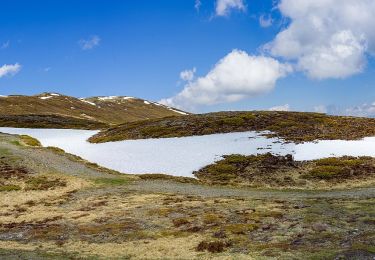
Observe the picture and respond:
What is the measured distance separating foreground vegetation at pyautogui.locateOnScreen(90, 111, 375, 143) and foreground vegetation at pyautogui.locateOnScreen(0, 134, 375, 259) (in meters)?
21.0

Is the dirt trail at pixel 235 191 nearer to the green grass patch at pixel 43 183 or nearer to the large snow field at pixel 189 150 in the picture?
the large snow field at pixel 189 150

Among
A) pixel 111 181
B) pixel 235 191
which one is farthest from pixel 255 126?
pixel 111 181

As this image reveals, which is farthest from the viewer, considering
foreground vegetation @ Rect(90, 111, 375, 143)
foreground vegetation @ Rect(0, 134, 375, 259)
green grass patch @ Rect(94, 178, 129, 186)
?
foreground vegetation @ Rect(90, 111, 375, 143)

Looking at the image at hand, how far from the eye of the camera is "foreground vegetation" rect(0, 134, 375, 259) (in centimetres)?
2586

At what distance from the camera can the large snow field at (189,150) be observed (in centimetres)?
6191

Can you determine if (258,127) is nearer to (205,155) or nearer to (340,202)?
(205,155)

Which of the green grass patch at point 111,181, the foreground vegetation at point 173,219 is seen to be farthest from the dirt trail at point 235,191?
the green grass patch at point 111,181

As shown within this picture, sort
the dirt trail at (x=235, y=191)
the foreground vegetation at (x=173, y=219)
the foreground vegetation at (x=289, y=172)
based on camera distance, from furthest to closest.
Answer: the foreground vegetation at (x=289, y=172), the dirt trail at (x=235, y=191), the foreground vegetation at (x=173, y=219)

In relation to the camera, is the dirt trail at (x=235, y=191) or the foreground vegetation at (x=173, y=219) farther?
the dirt trail at (x=235, y=191)

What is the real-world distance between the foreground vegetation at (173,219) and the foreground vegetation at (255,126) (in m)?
21.0

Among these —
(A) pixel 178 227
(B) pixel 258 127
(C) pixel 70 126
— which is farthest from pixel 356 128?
(C) pixel 70 126

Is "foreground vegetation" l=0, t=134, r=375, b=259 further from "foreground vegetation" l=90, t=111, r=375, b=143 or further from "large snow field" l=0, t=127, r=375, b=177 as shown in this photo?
"foreground vegetation" l=90, t=111, r=375, b=143

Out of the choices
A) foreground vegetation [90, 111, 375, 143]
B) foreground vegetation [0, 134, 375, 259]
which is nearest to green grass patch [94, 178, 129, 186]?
foreground vegetation [0, 134, 375, 259]

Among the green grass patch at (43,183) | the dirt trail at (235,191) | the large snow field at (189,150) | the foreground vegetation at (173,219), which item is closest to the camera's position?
the foreground vegetation at (173,219)
